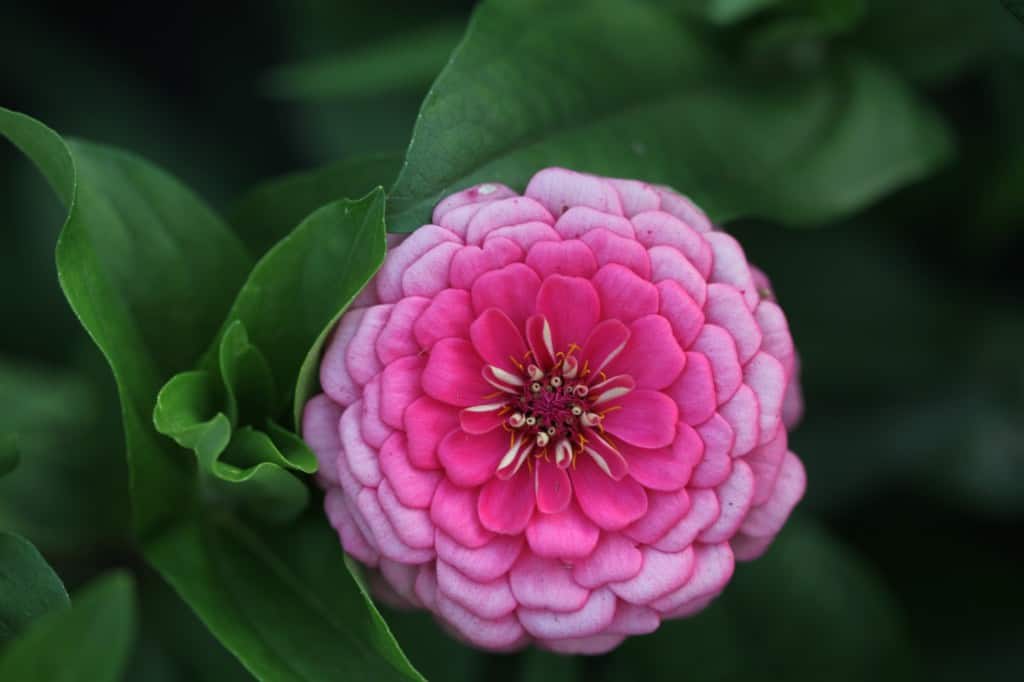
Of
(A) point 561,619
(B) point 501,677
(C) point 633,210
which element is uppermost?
(C) point 633,210

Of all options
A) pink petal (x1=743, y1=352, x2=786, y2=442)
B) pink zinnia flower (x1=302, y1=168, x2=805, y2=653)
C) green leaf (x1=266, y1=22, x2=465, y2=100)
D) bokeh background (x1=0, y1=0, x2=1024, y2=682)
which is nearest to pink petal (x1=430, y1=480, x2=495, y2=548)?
pink zinnia flower (x1=302, y1=168, x2=805, y2=653)

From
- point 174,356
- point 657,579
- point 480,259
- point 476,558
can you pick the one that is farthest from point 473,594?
point 174,356

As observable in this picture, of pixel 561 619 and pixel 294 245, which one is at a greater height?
pixel 294 245

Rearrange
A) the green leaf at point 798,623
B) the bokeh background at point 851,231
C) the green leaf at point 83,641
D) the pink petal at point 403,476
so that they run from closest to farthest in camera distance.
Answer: the green leaf at point 83,641 → the pink petal at point 403,476 → the green leaf at point 798,623 → the bokeh background at point 851,231

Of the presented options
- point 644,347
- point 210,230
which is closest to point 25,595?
point 210,230

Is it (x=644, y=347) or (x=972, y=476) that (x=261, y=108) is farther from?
(x=972, y=476)

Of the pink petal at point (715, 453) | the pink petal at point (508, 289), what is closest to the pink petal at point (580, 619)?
the pink petal at point (715, 453)

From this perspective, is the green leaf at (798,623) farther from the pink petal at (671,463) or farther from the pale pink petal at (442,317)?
the pale pink petal at (442,317)
